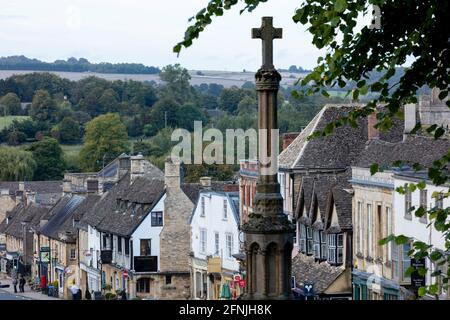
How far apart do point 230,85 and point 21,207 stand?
43.3 metres

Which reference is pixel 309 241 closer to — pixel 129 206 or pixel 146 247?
pixel 146 247

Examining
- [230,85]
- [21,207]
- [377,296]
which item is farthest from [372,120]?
[230,85]

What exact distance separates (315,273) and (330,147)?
23.2ft

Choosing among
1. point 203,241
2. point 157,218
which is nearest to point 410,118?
point 203,241

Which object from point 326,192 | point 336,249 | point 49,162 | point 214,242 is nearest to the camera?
point 336,249

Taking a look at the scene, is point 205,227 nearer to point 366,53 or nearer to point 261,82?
point 261,82

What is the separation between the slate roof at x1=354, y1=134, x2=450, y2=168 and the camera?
4690 cm

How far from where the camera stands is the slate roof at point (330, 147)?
60.5 metres

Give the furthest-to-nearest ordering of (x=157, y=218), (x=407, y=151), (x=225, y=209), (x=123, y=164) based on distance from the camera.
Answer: (x=123, y=164)
(x=157, y=218)
(x=225, y=209)
(x=407, y=151)

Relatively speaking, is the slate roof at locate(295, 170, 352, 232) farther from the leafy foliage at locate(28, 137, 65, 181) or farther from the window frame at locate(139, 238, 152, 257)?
the leafy foliage at locate(28, 137, 65, 181)

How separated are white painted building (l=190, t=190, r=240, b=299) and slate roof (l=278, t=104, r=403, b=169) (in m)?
5.81

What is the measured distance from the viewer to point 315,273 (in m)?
56.4

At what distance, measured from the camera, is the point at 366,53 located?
18.3 m

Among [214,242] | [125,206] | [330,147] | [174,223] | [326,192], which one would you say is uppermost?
[330,147]
